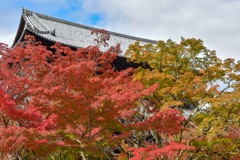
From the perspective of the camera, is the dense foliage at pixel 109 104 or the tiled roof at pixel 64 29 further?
the tiled roof at pixel 64 29

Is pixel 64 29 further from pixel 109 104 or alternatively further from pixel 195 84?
pixel 109 104

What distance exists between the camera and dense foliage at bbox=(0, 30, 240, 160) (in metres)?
5.86

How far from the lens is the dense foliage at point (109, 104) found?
5.86 m

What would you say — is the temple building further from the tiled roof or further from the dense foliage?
the dense foliage

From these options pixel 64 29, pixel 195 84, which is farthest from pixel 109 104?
pixel 64 29

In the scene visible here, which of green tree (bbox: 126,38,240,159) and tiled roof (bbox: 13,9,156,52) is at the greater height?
tiled roof (bbox: 13,9,156,52)

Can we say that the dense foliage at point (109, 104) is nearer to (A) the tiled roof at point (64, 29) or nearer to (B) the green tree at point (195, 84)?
(B) the green tree at point (195, 84)

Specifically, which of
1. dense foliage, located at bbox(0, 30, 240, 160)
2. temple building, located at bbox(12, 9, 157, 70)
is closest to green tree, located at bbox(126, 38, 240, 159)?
dense foliage, located at bbox(0, 30, 240, 160)

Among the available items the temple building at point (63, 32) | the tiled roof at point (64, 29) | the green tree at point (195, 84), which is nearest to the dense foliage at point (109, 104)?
the green tree at point (195, 84)

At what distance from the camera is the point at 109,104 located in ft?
19.0

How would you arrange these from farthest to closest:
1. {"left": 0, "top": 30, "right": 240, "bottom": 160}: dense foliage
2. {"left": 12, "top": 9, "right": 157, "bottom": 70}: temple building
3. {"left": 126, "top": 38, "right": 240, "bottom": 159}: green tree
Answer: {"left": 12, "top": 9, "right": 157, "bottom": 70}: temple building → {"left": 126, "top": 38, "right": 240, "bottom": 159}: green tree → {"left": 0, "top": 30, "right": 240, "bottom": 160}: dense foliage

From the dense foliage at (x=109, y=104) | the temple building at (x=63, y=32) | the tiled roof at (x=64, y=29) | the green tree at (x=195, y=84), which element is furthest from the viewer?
the tiled roof at (x=64, y=29)

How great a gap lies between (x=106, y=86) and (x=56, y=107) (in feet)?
3.64

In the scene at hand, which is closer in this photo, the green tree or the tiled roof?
the green tree
